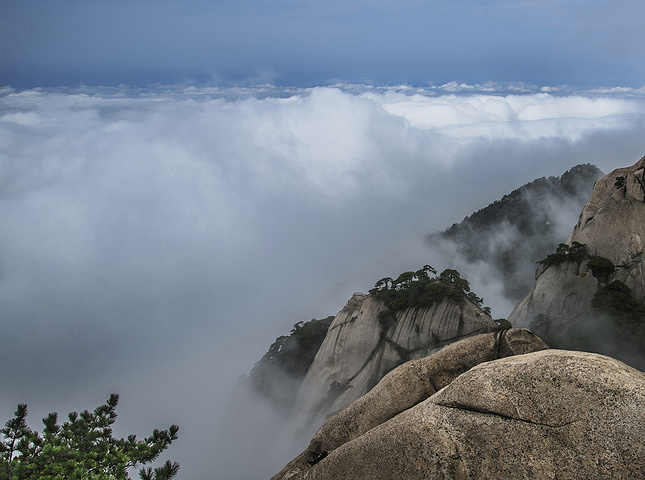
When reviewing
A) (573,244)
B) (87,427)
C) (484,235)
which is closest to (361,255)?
(484,235)

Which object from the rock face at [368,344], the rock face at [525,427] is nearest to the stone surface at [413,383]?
the rock face at [525,427]

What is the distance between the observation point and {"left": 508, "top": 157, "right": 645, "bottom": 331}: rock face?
32.6 meters

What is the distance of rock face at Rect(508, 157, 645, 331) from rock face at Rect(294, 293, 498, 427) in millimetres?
6083

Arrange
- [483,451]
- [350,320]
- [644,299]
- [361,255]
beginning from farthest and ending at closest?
[361,255] → [350,320] → [644,299] → [483,451]

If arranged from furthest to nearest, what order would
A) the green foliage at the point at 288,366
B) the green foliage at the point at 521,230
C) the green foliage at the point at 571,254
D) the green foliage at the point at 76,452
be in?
the green foliage at the point at 521,230, the green foliage at the point at 288,366, the green foliage at the point at 571,254, the green foliage at the point at 76,452

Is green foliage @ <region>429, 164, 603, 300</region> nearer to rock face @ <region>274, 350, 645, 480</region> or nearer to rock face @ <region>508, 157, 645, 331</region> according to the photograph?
rock face @ <region>508, 157, 645, 331</region>

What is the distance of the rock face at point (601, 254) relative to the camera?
3262cm

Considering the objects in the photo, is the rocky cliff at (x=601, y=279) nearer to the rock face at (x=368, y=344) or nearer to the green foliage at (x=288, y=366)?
the rock face at (x=368, y=344)

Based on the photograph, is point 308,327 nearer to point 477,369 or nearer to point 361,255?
point 477,369

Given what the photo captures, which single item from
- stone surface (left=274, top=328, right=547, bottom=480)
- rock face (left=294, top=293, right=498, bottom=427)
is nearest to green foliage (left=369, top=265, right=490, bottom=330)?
rock face (left=294, top=293, right=498, bottom=427)

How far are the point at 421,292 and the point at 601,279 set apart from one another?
13.9 m

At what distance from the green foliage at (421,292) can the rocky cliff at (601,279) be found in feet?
18.3

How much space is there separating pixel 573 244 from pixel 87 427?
3692 centimetres

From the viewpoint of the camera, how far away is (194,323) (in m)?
177
